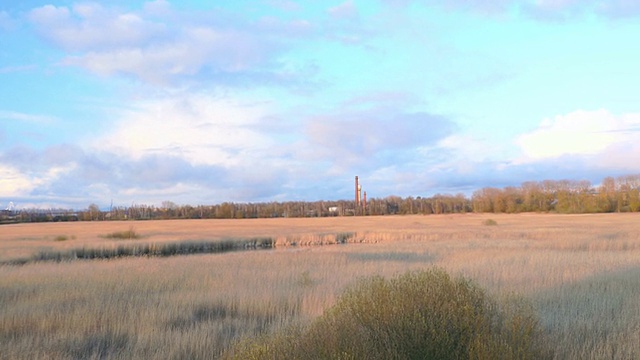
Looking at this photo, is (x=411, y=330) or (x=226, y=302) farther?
(x=226, y=302)

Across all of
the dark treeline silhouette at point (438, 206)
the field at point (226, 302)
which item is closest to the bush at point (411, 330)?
the field at point (226, 302)

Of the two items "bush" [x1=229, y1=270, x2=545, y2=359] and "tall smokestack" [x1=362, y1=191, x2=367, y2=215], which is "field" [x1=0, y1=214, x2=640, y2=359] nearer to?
"bush" [x1=229, y1=270, x2=545, y2=359]

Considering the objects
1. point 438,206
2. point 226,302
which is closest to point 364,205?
point 438,206

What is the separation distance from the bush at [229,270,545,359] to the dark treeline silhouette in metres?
103

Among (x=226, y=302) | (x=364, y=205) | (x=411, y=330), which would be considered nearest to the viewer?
(x=411, y=330)

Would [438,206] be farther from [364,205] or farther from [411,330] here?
[411,330]

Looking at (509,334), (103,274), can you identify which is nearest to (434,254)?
(103,274)

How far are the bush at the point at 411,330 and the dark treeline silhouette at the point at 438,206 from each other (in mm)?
103286

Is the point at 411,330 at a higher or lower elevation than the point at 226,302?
higher

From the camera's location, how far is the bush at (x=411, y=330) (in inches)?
202

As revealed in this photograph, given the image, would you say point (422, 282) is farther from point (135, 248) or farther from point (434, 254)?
point (135, 248)

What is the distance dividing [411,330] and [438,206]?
131 metres

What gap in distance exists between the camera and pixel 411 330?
5.68 meters

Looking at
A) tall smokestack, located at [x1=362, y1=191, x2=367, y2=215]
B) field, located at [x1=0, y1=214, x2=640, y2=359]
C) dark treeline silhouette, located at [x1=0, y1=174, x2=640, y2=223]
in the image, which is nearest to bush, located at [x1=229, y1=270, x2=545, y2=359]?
field, located at [x1=0, y1=214, x2=640, y2=359]
